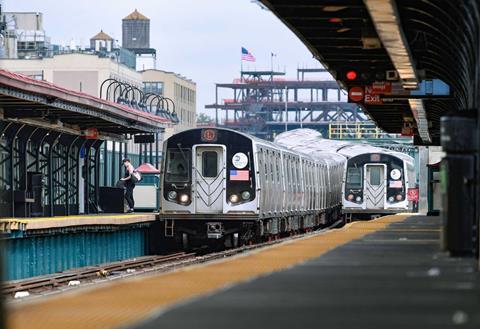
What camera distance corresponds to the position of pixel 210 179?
35.2 m

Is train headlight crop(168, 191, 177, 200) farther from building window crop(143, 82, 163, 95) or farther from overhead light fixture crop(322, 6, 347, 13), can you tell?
building window crop(143, 82, 163, 95)

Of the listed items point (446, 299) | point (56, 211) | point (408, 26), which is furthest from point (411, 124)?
point (446, 299)

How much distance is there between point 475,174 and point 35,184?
22.2m

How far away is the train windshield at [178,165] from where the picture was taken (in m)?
35.1

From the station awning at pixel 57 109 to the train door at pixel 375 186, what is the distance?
1088 centimetres

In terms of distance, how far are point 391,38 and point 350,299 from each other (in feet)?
35.9

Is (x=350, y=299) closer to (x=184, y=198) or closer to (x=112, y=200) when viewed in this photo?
(x=184, y=198)

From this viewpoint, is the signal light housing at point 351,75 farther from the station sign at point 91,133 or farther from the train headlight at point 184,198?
the station sign at point 91,133

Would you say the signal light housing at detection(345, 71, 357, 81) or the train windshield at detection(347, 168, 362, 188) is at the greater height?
the signal light housing at detection(345, 71, 357, 81)

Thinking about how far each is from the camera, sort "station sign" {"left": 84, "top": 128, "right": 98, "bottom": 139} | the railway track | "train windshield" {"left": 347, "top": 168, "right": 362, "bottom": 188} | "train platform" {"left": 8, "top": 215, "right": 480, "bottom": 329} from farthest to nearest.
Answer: "train windshield" {"left": 347, "top": 168, "right": 362, "bottom": 188} < "station sign" {"left": 84, "top": 128, "right": 98, "bottom": 139} < the railway track < "train platform" {"left": 8, "top": 215, "right": 480, "bottom": 329}

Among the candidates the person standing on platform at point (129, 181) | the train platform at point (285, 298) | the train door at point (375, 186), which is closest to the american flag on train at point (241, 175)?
the person standing on platform at point (129, 181)

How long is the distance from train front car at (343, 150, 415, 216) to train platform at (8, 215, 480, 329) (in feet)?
112

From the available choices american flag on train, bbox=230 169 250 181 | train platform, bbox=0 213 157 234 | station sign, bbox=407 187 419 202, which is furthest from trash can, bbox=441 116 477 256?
station sign, bbox=407 187 419 202

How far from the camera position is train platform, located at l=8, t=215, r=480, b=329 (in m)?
8.84
